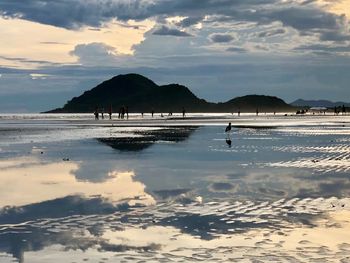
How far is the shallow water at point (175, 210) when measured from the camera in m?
10.5

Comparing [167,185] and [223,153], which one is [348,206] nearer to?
[167,185]

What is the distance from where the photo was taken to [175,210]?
48.1 ft

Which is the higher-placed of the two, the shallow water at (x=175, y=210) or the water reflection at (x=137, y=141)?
the water reflection at (x=137, y=141)

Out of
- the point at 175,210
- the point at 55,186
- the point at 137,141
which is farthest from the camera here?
the point at 137,141

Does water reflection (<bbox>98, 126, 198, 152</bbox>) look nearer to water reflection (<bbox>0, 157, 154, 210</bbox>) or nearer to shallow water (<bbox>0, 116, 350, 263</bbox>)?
shallow water (<bbox>0, 116, 350, 263</bbox>)

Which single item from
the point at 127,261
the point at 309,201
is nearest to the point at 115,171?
the point at 309,201

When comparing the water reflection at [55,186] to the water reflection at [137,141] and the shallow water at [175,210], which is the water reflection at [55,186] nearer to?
the shallow water at [175,210]

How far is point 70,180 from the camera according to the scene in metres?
21.2

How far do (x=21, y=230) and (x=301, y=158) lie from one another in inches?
775

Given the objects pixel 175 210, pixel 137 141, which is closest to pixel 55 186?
pixel 175 210

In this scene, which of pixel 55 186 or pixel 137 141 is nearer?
pixel 55 186

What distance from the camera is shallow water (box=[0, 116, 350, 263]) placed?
10.5 m

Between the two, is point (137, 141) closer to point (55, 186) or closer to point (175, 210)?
point (55, 186)

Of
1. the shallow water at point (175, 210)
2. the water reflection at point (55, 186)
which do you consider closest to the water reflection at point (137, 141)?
the shallow water at point (175, 210)
